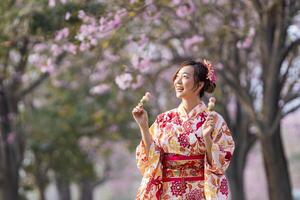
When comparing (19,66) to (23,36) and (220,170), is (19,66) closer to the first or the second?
(23,36)

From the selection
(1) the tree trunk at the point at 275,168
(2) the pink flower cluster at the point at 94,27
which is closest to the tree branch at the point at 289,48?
(1) the tree trunk at the point at 275,168

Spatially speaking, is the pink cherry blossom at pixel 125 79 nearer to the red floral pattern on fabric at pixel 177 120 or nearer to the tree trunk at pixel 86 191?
the red floral pattern on fabric at pixel 177 120

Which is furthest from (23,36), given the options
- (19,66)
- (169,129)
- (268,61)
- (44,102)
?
(44,102)

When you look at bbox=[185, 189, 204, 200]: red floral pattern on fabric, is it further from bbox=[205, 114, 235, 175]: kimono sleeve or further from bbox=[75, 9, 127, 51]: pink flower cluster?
bbox=[75, 9, 127, 51]: pink flower cluster

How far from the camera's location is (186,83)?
571 centimetres

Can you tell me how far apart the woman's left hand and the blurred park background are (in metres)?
4.02

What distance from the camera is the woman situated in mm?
5574

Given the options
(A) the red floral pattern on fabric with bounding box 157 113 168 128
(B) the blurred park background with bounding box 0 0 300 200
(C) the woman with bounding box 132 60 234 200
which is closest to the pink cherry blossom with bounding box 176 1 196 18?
(B) the blurred park background with bounding box 0 0 300 200

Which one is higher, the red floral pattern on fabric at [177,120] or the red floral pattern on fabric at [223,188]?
the red floral pattern on fabric at [177,120]

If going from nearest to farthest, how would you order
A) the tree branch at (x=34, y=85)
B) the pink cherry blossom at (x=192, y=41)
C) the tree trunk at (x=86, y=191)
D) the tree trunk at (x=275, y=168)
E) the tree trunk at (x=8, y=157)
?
the tree trunk at (x=275, y=168) → the pink cherry blossom at (x=192, y=41) → the tree trunk at (x=8, y=157) → the tree branch at (x=34, y=85) → the tree trunk at (x=86, y=191)

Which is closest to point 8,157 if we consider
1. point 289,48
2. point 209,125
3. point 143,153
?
point 289,48

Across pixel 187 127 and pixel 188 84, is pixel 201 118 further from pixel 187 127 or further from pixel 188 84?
pixel 188 84

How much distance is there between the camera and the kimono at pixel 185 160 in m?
5.59

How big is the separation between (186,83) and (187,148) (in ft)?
1.47
